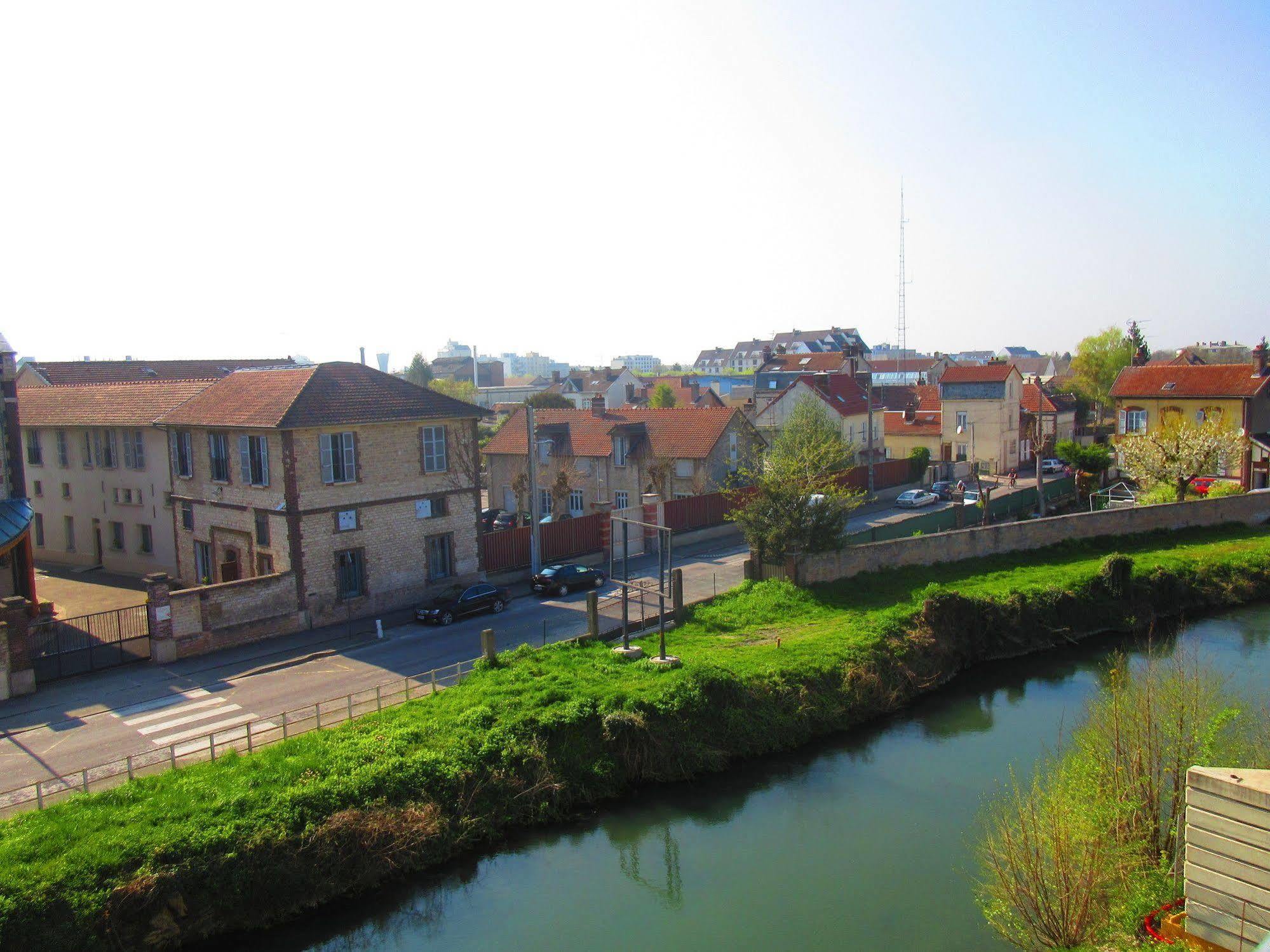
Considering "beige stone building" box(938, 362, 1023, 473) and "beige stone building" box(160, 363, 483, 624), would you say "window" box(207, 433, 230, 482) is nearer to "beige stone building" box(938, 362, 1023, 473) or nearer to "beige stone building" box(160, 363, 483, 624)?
"beige stone building" box(160, 363, 483, 624)

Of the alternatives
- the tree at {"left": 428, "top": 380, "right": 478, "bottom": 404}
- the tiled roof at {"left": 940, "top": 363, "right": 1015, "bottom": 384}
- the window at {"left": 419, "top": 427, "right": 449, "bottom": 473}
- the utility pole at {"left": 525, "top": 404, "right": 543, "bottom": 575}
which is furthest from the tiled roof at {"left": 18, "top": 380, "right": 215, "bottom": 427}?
the tiled roof at {"left": 940, "top": 363, "right": 1015, "bottom": 384}

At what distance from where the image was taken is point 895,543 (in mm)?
32188

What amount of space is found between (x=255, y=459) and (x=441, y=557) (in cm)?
666

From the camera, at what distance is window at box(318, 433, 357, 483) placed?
28.5m

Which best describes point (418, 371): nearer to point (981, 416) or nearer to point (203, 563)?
point (981, 416)

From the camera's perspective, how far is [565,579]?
3162 cm

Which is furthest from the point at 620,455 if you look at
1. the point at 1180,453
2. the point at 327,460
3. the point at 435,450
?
the point at 1180,453

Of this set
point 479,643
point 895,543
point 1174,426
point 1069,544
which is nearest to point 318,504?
point 479,643

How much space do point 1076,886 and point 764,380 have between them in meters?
73.5

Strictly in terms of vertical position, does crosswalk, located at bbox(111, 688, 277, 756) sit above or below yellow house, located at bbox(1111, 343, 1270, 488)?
below

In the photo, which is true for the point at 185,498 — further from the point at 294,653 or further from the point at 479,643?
the point at 479,643

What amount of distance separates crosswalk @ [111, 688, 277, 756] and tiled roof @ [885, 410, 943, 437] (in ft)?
162

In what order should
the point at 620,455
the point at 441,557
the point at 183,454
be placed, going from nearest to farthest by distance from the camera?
1. the point at 441,557
2. the point at 183,454
3. the point at 620,455

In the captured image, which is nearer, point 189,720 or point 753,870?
point 753,870
